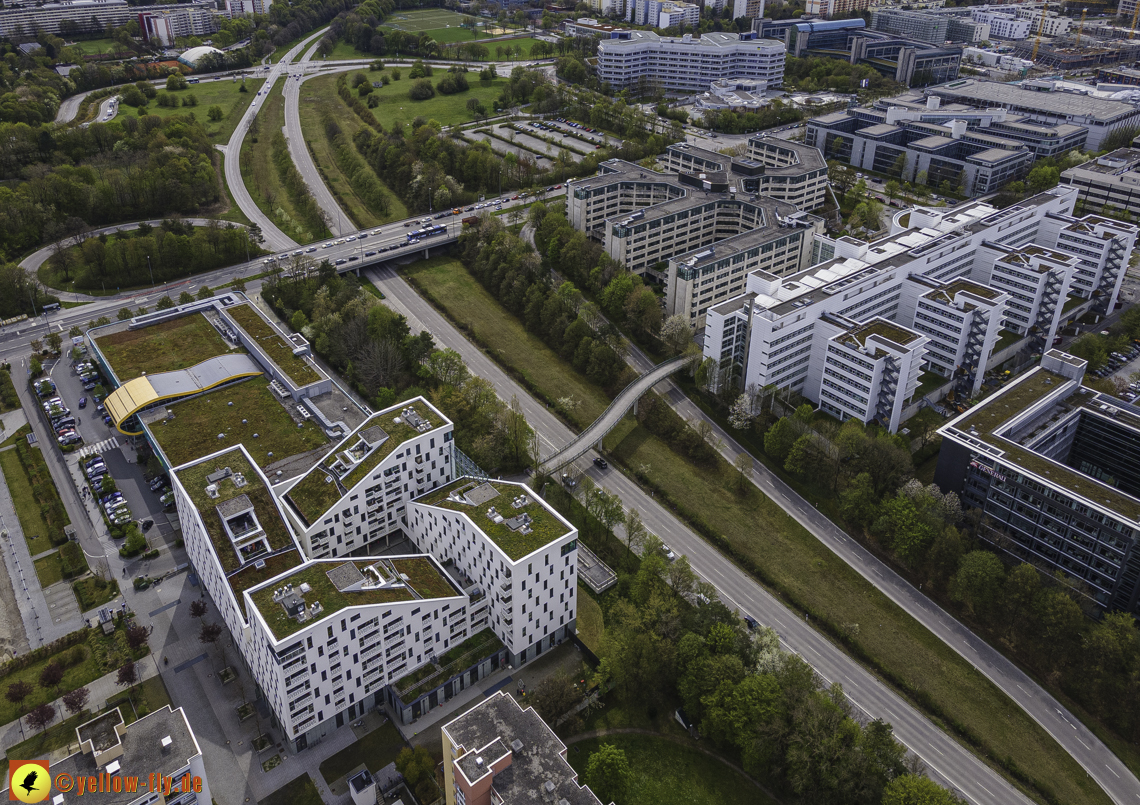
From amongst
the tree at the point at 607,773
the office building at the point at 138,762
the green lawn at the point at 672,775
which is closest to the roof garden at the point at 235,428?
the office building at the point at 138,762

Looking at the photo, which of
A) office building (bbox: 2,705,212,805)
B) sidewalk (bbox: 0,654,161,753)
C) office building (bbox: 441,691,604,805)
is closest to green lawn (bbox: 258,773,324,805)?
office building (bbox: 2,705,212,805)

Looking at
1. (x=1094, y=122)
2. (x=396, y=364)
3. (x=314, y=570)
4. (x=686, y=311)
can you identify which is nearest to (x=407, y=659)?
(x=314, y=570)

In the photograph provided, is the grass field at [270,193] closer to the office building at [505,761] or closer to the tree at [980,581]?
the office building at [505,761]

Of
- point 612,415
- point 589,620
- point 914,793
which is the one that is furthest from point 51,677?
point 914,793

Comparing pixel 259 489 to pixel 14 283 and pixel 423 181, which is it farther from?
pixel 423 181

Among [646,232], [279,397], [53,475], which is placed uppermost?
[646,232]

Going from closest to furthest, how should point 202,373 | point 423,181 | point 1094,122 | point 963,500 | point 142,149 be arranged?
point 963,500 < point 202,373 < point 423,181 < point 142,149 < point 1094,122
